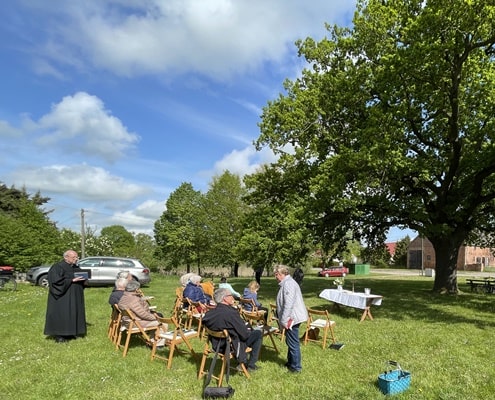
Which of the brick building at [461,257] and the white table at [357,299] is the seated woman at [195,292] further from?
the brick building at [461,257]

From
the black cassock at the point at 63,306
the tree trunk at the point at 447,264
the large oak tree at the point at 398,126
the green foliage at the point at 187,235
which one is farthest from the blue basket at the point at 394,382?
the green foliage at the point at 187,235

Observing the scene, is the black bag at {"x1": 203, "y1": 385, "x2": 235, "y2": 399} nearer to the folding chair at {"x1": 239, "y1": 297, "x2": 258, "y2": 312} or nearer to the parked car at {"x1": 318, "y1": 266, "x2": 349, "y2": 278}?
the folding chair at {"x1": 239, "y1": 297, "x2": 258, "y2": 312}

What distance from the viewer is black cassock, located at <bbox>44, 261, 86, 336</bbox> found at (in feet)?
28.1

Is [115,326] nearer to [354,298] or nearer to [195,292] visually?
[195,292]

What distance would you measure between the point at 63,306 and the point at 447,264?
15388mm

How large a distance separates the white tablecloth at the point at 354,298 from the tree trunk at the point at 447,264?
7621 millimetres

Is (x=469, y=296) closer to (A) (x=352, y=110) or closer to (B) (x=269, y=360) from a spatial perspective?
(A) (x=352, y=110)

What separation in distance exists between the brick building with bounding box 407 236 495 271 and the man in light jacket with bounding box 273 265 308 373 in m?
52.0

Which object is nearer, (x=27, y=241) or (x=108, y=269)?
(x=108, y=269)

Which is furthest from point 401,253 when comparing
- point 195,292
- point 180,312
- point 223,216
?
point 195,292

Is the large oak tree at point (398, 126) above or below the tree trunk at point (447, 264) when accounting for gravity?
above

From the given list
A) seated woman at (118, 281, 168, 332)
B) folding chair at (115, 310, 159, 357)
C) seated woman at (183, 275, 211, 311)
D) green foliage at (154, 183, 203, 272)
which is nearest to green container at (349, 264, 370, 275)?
green foliage at (154, 183, 203, 272)

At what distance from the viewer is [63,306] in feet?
28.4

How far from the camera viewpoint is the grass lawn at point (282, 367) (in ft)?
18.2
